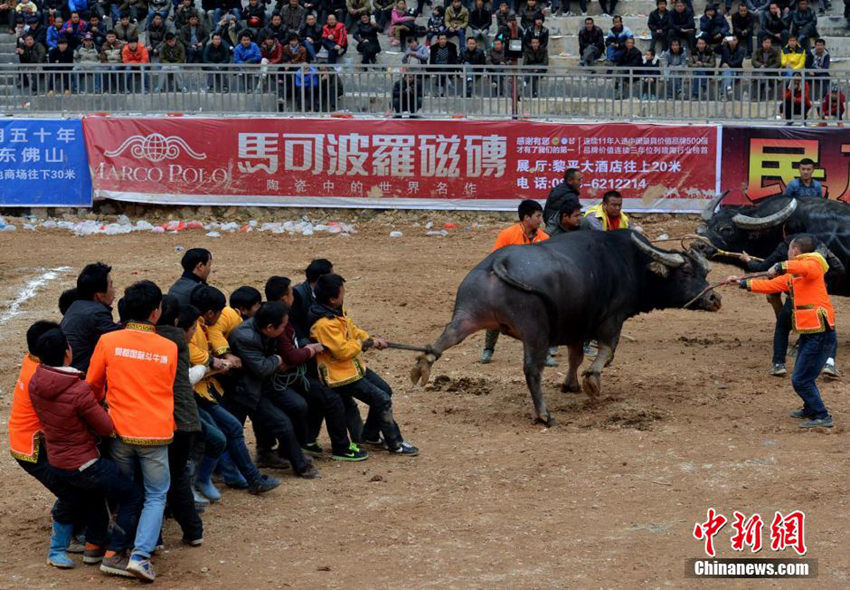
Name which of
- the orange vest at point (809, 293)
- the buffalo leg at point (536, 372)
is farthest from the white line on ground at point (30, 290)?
the orange vest at point (809, 293)

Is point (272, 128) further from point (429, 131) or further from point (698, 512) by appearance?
point (698, 512)

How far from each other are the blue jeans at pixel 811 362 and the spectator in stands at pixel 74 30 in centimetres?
1766

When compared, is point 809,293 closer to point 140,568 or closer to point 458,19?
point 140,568

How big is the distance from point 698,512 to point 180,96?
14.4 metres

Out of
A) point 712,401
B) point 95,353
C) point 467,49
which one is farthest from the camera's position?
point 467,49

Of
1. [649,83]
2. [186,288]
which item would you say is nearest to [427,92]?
[649,83]

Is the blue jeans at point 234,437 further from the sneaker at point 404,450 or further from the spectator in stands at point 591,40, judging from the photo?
the spectator in stands at point 591,40

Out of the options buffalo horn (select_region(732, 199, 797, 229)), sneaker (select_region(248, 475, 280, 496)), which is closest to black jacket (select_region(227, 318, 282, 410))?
sneaker (select_region(248, 475, 280, 496))

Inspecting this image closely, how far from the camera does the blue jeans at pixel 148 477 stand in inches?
282

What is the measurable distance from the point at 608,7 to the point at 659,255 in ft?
53.0

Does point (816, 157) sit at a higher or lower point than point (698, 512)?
higher

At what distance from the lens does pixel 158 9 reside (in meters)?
26.0

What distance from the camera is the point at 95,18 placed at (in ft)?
81.5

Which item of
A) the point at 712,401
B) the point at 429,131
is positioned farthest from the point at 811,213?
the point at 429,131
